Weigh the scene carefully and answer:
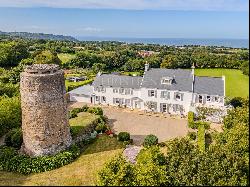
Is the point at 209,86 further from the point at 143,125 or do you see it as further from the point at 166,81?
the point at 143,125

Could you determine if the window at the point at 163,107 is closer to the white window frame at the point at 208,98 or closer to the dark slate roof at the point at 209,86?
the dark slate roof at the point at 209,86

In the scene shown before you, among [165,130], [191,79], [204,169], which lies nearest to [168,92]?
[191,79]

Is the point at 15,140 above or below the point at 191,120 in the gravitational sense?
below

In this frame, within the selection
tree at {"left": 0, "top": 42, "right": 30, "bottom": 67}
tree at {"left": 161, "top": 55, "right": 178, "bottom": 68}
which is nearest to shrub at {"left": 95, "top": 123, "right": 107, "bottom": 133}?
tree at {"left": 161, "top": 55, "right": 178, "bottom": 68}

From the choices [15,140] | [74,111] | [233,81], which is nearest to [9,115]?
[15,140]

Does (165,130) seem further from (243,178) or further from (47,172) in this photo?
(243,178)

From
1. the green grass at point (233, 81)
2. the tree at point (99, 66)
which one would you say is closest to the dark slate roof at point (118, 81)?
the green grass at point (233, 81)
